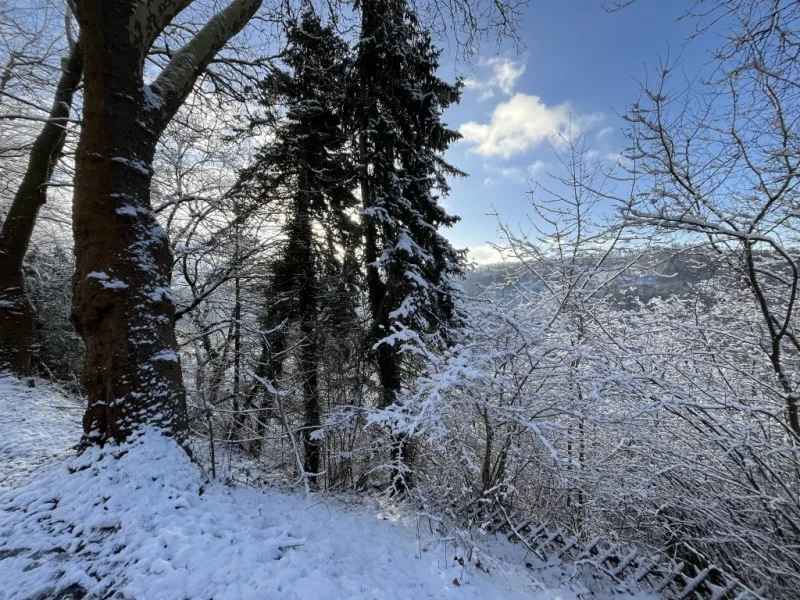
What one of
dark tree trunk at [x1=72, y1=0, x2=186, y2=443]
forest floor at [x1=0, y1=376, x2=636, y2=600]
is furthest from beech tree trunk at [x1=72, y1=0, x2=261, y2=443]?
forest floor at [x1=0, y1=376, x2=636, y2=600]

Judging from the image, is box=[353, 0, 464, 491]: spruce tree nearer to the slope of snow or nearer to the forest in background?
the forest in background

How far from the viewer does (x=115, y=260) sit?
3143 millimetres

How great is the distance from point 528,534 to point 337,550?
273cm

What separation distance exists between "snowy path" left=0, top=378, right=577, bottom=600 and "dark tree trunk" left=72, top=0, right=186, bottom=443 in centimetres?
38

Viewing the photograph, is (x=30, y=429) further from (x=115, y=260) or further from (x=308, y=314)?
(x=308, y=314)

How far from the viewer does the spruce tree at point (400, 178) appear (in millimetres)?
6668

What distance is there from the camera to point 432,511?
4.62m

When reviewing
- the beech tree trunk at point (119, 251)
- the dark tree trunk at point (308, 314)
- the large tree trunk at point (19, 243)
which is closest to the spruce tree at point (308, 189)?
the dark tree trunk at point (308, 314)

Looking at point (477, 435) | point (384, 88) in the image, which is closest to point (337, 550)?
point (477, 435)

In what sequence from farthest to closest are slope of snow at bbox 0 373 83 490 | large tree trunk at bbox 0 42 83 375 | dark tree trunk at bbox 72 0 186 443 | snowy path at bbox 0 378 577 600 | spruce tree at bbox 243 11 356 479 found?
spruce tree at bbox 243 11 356 479
large tree trunk at bbox 0 42 83 375
slope of snow at bbox 0 373 83 490
dark tree trunk at bbox 72 0 186 443
snowy path at bbox 0 378 577 600

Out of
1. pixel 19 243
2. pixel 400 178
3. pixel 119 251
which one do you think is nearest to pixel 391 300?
pixel 400 178

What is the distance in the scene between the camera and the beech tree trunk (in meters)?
3.08

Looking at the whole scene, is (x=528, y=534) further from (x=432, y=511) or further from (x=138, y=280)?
(x=138, y=280)

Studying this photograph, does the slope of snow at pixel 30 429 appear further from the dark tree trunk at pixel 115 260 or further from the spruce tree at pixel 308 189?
the spruce tree at pixel 308 189
